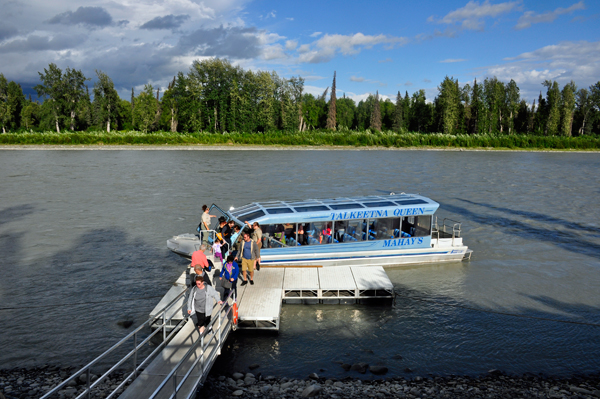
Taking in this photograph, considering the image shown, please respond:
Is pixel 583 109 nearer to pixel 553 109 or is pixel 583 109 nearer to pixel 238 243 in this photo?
pixel 553 109

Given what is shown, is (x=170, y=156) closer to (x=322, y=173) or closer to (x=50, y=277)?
(x=322, y=173)

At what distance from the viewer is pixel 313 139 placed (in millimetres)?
98312

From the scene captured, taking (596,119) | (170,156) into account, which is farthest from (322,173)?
(596,119)

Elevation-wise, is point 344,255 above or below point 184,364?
above

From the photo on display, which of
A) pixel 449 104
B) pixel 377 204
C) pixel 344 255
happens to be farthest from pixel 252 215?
pixel 449 104

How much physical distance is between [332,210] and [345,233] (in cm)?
133

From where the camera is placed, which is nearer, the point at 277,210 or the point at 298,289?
the point at 298,289

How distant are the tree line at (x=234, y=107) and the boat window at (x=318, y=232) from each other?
86.0 metres

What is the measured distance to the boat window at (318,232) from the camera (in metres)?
18.7

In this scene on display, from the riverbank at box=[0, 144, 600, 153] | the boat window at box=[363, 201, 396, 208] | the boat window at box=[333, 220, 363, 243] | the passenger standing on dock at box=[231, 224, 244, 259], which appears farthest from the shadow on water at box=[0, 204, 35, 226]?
the riverbank at box=[0, 144, 600, 153]

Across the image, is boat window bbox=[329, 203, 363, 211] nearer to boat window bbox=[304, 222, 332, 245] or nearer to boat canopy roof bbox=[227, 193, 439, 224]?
boat canopy roof bbox=[227, 193, 439, 224]

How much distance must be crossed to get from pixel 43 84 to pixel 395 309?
347 ft

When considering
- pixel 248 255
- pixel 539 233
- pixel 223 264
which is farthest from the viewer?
pixel 539 233

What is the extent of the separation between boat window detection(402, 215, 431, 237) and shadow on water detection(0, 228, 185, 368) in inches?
403
